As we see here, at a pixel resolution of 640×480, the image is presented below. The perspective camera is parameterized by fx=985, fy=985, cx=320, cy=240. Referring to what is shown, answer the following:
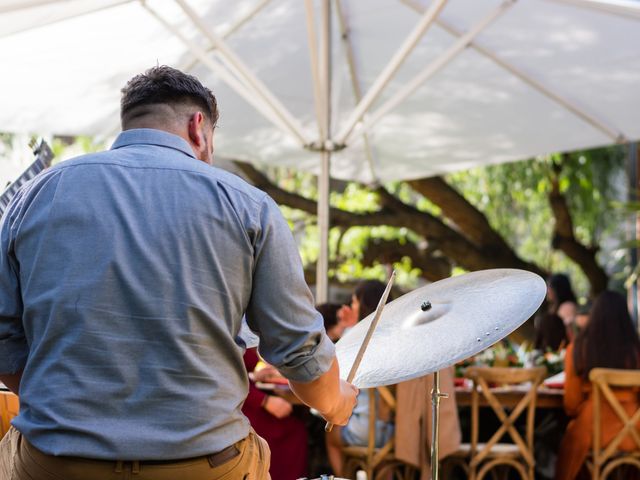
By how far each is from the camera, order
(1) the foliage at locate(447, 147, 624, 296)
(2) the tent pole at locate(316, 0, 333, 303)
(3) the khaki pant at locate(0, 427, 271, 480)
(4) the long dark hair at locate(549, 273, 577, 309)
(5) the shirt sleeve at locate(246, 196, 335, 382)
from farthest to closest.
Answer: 1. (1) the foliage at locate(447, 147, 624, 296)
2. (4) the long dark hair at locate(549, 273, 577, 309)
3. (2) the tent pole at locate(316, 0, 333, 303)
4. (5) the shirt sleeve at locate(246, 196, 335, 382)
5. (3) the khaki pant at locate(0, 427, 271, 480)

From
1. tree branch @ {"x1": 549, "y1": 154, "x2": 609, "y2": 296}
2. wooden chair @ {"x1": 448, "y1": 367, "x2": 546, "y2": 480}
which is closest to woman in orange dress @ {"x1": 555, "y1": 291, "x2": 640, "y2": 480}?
wooden chair @ {"x1": 448, "y1": 367, "x2": 546, "y2": 480}

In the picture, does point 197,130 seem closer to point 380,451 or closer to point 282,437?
point 380,451

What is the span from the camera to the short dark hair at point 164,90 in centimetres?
219

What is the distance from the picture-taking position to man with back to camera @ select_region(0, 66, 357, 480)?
1.94m

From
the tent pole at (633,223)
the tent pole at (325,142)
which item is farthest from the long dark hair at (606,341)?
the tent pole at (633,223)

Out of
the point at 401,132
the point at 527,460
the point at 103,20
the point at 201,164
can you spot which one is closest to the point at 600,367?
the point at 527,460

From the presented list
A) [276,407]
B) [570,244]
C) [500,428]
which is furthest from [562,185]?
[276,407]

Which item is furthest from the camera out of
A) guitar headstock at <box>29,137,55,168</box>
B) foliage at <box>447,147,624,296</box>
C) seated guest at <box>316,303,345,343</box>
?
foliage at <box>447,147,624,296</box>

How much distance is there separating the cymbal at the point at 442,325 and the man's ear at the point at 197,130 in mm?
778

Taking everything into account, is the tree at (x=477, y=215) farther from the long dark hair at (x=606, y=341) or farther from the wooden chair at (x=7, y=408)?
the wooden chair at (x=7, y=408)

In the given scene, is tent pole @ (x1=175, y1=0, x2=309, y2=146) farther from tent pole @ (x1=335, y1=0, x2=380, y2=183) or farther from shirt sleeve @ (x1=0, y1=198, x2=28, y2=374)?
shirt sleeve @ (x1=0, y1=198, x2=28, y2=374)

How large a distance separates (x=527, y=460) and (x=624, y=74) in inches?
103

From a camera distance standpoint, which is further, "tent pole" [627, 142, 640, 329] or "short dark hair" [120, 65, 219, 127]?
"tent pole" [627, 142, 640, 329]

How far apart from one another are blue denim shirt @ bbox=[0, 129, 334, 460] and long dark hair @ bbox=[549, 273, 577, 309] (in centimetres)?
732
